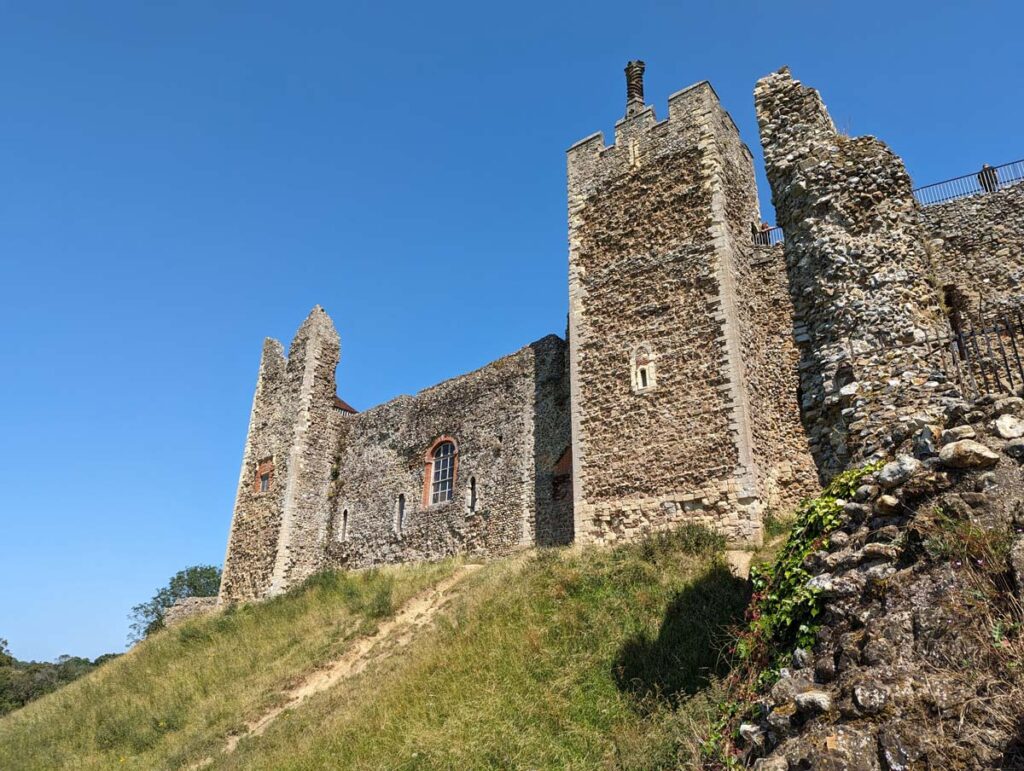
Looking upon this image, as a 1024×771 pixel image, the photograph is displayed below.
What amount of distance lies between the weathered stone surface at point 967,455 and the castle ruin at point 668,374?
0.59 metres

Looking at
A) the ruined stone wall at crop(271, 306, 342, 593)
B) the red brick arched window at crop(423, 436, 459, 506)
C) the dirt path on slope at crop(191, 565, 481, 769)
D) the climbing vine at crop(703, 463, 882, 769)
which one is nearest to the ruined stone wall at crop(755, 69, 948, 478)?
the climbing vine at crop(703, 463, 882, 769)

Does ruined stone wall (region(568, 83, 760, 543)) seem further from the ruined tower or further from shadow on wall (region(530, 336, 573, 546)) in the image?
the ruined tower

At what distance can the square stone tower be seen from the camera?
13414 millimetres

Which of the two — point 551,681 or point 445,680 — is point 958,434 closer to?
point 551,681

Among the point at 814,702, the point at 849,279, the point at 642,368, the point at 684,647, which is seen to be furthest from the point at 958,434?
the point at 642,368

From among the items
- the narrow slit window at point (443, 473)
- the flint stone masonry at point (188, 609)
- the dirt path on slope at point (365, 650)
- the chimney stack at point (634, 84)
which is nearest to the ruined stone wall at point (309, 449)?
the flint stone masonry at point (188, 609)

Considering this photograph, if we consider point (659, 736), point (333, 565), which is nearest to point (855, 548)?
point (659, 736)

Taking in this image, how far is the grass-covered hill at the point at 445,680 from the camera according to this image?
8008 mm

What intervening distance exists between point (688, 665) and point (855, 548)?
4.23 meters

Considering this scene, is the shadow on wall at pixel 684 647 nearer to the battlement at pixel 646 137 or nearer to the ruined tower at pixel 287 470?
the battlement at pixel 646 137

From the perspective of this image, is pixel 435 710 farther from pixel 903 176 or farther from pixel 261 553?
pixel 261 553

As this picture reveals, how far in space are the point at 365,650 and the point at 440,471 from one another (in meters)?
8.31

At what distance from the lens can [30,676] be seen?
43.0 m

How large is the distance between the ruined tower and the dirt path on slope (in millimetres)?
8776
